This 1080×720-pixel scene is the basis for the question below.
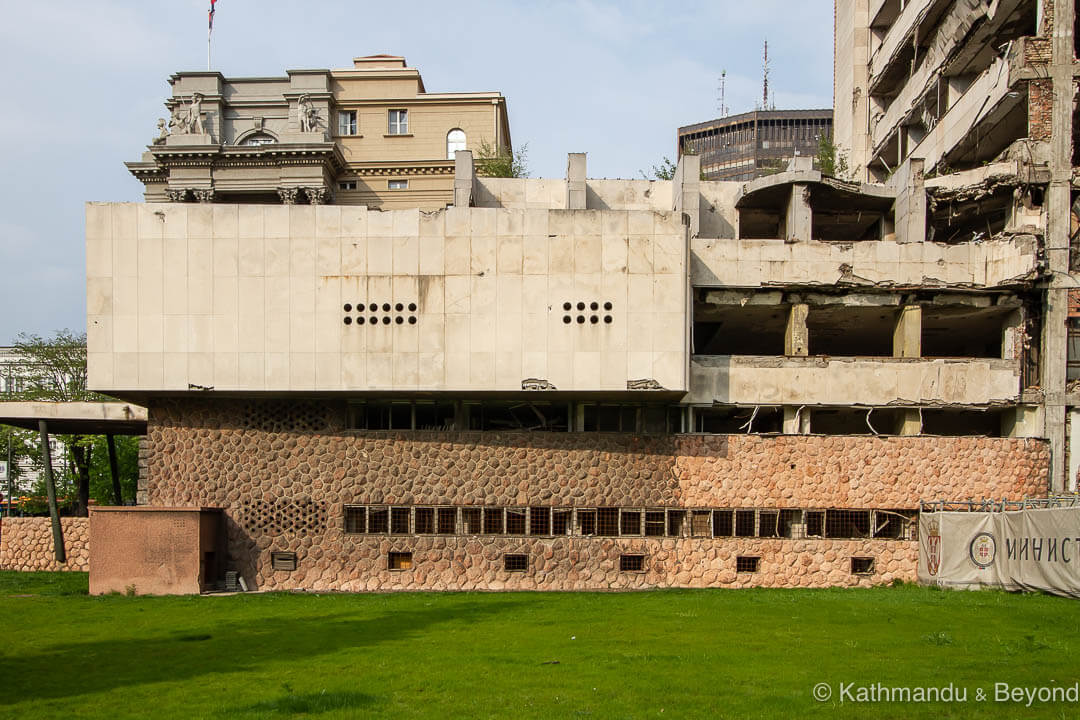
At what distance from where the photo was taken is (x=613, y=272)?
29.4m

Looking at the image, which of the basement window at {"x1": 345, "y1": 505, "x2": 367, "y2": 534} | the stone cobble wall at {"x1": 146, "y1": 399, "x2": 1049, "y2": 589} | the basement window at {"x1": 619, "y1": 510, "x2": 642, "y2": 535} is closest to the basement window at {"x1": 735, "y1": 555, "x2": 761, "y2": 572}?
the stone cobble wall at {"x1": 146, "y1": 399, "x2": 1049, "y2": 589}

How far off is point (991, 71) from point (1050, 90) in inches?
117

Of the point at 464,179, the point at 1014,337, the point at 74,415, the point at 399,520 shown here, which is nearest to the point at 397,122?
the point at 464,179

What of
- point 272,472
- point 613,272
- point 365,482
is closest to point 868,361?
point 613,272

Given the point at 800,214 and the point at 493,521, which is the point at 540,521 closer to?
the point at 493,521

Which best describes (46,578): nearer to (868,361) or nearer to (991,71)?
(868,361)

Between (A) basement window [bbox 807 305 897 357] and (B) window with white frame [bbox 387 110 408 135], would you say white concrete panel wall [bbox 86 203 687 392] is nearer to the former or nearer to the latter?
(A) basement window [bbox 807 305 897 357]

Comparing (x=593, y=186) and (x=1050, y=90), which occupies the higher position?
(x=1050, y=90)

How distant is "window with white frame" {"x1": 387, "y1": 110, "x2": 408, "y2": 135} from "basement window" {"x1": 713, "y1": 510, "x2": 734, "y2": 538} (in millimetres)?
31802

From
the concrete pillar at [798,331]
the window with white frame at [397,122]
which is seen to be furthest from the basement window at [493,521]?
the window with white frame at [397,122]

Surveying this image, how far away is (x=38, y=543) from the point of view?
33.3 meters

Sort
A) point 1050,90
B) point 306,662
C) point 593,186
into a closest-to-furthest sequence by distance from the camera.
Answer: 1. point 306,662
2. point 1050,90
3. point 593,186

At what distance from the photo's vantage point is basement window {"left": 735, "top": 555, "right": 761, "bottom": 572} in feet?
98.6

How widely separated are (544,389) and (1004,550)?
13.0 metres
